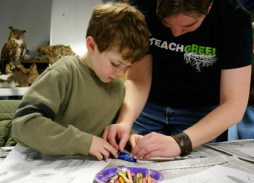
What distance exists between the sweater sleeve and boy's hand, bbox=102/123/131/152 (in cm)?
11

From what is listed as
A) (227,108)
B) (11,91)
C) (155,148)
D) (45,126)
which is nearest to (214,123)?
(227,108)

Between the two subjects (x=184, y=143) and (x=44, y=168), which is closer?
(x=44, y=168)

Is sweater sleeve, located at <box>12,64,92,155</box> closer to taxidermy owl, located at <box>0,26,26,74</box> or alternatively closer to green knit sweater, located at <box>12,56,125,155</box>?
green knit sweater, located at <box>12,56,125,155</box>

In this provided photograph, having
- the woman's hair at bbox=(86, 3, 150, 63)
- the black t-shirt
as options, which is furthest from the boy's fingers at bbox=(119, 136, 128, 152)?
the black t-shirt

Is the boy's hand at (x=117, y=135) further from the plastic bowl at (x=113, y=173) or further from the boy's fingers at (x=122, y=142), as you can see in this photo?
the plastic bowl at (x=113, y=173)

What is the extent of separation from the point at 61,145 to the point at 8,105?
0.87 meters

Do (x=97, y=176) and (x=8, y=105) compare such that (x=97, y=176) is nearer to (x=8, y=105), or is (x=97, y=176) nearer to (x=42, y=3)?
(x=8, y=105)

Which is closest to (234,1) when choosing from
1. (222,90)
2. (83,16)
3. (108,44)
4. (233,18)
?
(233,18)

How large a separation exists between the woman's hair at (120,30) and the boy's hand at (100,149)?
0.22m

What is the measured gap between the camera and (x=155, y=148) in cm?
84

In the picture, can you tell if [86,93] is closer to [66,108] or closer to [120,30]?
[66,108]

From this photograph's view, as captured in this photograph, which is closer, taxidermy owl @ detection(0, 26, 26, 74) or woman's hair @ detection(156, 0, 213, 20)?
woman's hair @ detection(156, 0, 213, 20)

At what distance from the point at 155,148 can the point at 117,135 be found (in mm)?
129

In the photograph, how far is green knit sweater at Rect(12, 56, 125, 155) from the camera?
2.48 feet
